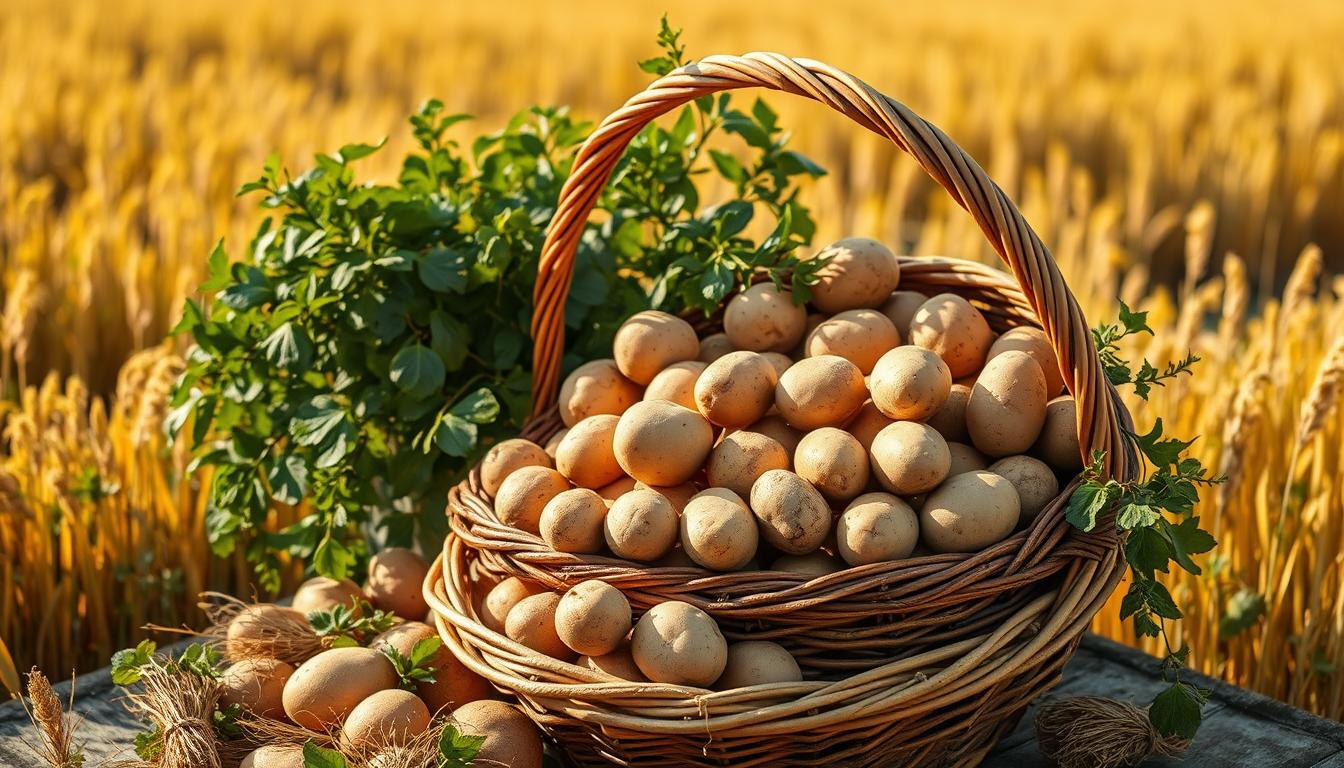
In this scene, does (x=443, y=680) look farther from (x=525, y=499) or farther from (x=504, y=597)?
(x=525, y=499)

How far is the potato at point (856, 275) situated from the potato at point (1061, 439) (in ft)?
1.08

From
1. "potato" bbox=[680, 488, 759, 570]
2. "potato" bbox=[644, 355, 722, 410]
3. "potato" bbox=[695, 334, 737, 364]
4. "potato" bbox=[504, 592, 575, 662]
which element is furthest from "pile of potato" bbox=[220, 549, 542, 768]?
"potato" bbox=[695, 334, 737, 364]

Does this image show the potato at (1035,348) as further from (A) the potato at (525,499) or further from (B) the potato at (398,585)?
(B) the potato at (398,585)

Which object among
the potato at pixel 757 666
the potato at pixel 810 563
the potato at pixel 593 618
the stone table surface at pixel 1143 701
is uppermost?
the potato at pixel 810 563

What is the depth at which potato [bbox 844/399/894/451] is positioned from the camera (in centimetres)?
172

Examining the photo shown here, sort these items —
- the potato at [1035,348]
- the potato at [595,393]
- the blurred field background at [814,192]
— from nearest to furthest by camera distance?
the potato at [1035,348] → the potato at [595,393] → the blurred field background at [814,192]

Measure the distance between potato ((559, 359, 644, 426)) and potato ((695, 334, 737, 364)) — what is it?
0.11 meters

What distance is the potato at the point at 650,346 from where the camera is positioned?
1.88 meters

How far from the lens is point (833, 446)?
1.62 meters

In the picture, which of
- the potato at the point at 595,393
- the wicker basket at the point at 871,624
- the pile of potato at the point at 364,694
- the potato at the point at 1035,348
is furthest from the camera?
the potato at the point at 595,393

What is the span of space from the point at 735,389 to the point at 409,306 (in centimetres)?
63

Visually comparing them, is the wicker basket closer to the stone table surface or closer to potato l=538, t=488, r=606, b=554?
potato l=538, t=488, r=606, b=554

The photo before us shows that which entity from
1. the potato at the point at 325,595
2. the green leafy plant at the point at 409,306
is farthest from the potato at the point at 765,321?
the potato at the point at 325,595

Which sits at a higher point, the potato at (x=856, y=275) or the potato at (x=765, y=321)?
the potato at (x=856, y=275)
